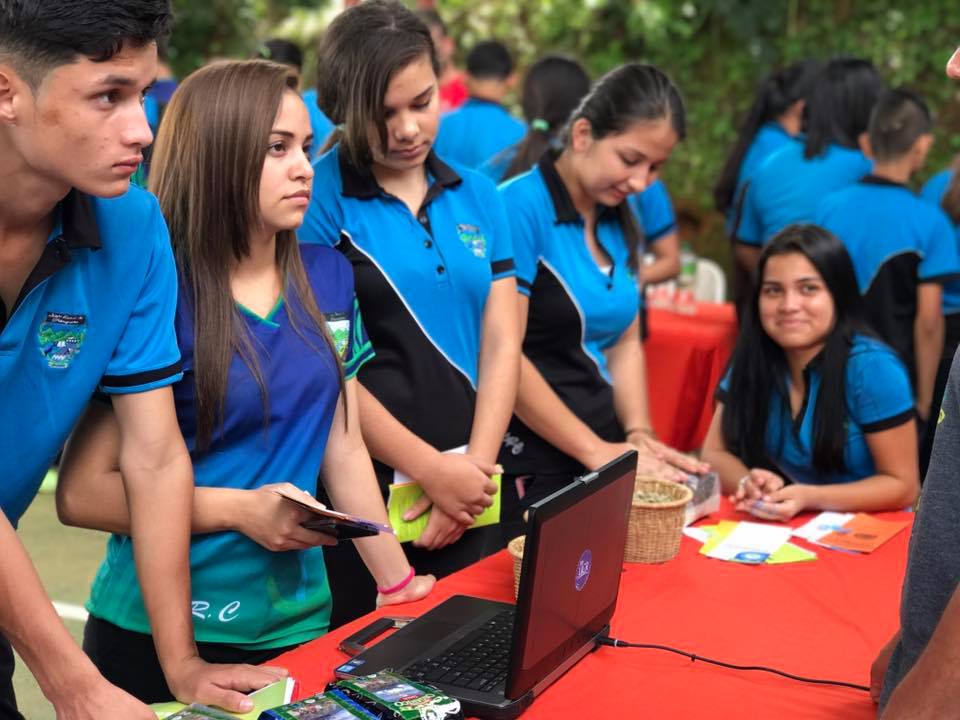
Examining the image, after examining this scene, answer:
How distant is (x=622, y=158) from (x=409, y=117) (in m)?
0.62

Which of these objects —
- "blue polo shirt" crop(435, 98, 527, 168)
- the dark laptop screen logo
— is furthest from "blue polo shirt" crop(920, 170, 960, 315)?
the dark laptop screen logo

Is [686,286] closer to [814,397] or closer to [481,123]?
[481,123]

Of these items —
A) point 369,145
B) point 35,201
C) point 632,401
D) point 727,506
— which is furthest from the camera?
point 632,401

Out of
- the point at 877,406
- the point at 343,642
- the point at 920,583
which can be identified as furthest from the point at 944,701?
the point at 877,406

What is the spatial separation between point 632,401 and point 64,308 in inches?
64.9

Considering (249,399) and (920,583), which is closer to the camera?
(920,583)

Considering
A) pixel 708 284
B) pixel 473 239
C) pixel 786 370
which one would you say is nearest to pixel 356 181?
pixel 473 239

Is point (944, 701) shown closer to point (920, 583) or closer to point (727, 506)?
point (920, 583)

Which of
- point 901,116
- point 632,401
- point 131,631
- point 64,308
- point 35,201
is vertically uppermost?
point 901,116

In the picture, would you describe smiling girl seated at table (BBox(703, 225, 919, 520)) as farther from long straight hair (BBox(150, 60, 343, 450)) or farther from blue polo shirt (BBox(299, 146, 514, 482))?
long straight hair (BBox(150, 60, 343, 450))

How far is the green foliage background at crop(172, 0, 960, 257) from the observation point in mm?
7250

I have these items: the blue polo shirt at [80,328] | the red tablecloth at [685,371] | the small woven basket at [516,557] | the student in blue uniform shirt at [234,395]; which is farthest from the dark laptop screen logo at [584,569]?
the red tablecloth at [685,371]

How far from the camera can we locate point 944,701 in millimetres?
1178

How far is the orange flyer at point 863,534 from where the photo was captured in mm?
2387
